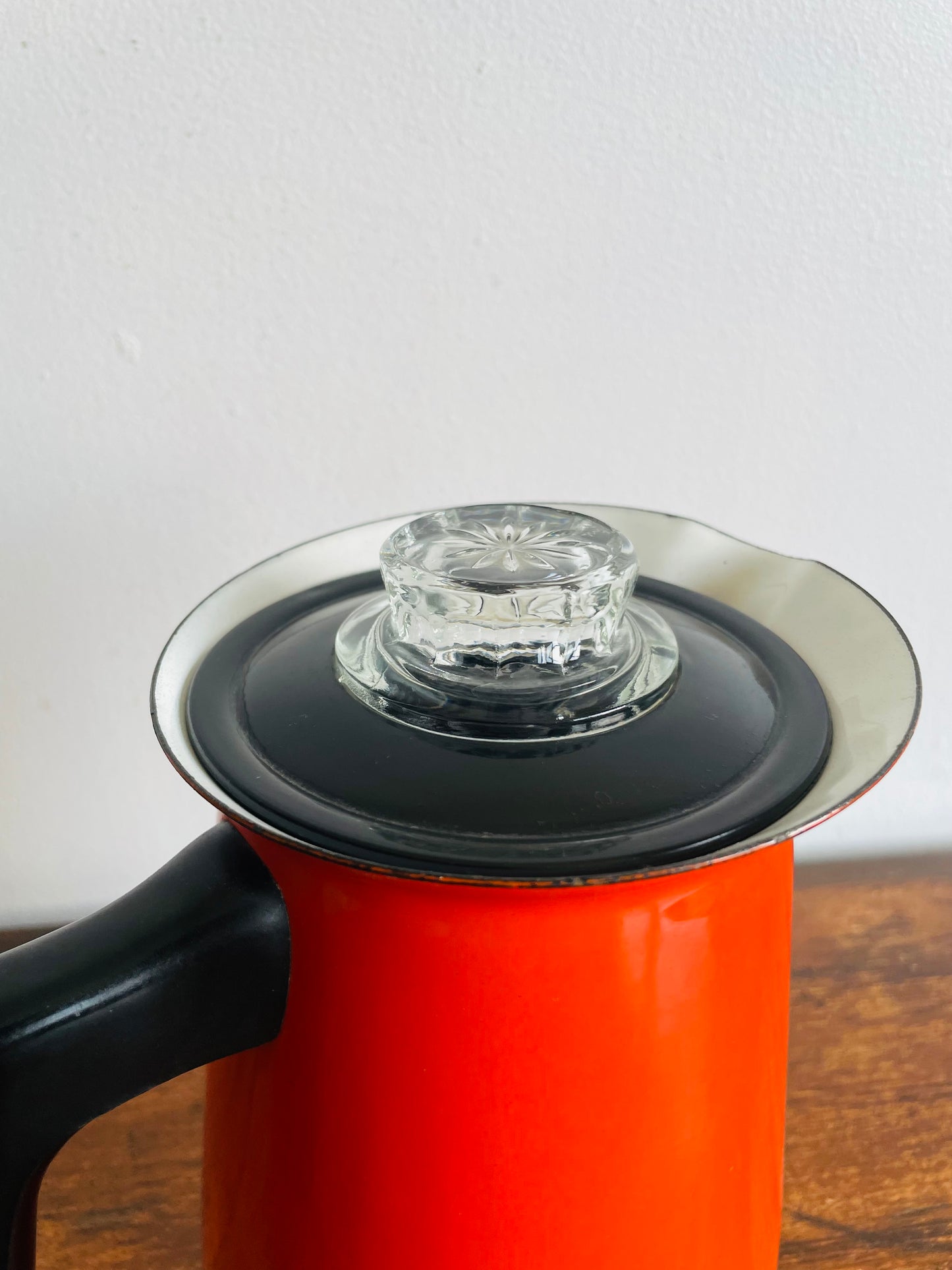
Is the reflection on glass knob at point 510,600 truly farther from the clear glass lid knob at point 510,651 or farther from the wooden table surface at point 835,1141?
the wooden table surface at point 835,1141

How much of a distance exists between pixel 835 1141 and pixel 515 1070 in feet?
1.17

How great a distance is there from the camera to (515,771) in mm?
308

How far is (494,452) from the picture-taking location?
67 centimetres

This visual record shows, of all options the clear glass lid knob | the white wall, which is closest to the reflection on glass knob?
the clear glass lid knob

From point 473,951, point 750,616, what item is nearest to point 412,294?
point 750,616

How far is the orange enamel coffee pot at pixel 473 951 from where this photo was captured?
29cm

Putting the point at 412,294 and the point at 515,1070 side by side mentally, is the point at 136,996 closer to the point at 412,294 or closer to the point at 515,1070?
the point at 515,1070

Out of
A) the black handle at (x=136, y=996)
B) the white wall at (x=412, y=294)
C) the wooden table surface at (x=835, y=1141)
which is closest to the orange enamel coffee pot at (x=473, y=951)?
the black handle at (x=136, y=996)

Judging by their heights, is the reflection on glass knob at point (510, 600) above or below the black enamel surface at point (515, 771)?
above

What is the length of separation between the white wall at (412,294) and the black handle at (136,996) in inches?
14.8

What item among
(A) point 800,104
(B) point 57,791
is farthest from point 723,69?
(B) point 57,791

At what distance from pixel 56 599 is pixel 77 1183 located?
331 millimetres

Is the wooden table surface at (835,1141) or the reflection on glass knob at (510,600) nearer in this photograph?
the reflection on glass knob at (510,600)

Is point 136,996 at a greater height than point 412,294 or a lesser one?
lesser
